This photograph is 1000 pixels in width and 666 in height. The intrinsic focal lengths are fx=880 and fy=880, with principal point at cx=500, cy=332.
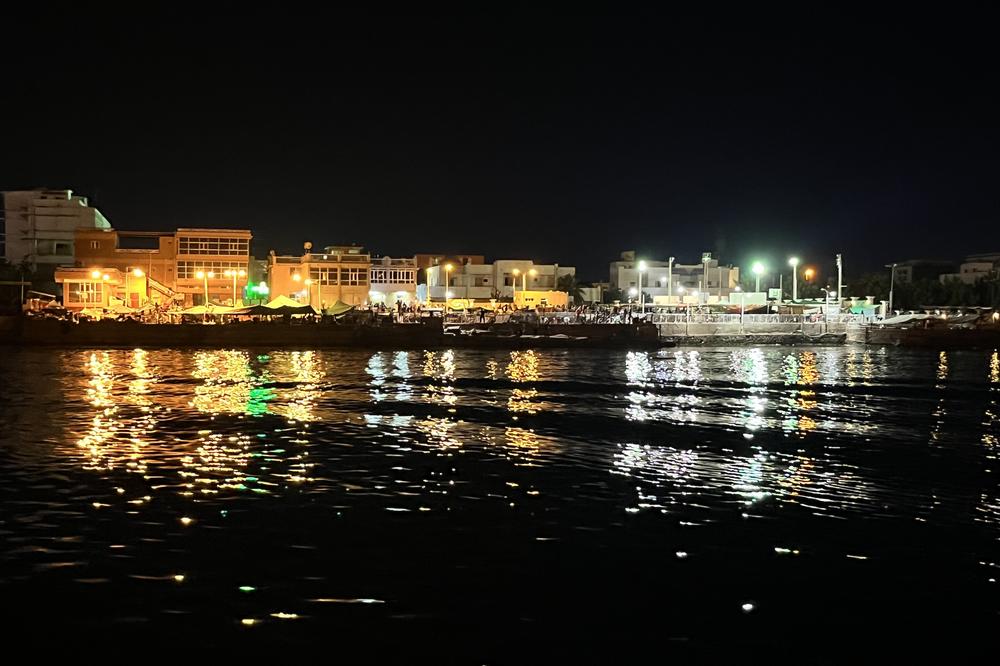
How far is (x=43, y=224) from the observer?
238 ft

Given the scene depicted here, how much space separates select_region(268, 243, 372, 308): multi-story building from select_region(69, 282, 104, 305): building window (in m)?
14.6

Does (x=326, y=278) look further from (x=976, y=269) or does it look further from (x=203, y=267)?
(x=976, y=269)

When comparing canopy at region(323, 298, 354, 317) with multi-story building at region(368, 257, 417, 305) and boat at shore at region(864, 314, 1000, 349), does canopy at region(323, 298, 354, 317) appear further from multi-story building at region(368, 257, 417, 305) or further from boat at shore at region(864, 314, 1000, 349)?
boat at shore at region(864, 314, 1000, 349)

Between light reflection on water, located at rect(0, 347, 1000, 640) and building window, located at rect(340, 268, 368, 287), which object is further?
building window, located at rect(340, 268, 368, 287)

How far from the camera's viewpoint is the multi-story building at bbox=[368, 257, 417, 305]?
7631cm

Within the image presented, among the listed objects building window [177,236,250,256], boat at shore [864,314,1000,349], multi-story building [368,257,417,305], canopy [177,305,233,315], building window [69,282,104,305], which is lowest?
boat at shore [864,314,1000,349]

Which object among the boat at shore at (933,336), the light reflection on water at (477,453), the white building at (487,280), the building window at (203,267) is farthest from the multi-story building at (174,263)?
the boat at shore at (933,336)

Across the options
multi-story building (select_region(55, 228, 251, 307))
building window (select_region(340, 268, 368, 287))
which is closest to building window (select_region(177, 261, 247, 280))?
multi-story building (select_region(55, 228, 251, 307))

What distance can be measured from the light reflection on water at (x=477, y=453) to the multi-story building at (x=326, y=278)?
3672cm

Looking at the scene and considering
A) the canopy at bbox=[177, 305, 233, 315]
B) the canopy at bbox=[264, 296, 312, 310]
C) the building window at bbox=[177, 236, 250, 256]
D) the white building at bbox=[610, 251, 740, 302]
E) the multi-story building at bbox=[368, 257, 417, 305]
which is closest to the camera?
the canopy at bbox=[177, 305, 233, 315]

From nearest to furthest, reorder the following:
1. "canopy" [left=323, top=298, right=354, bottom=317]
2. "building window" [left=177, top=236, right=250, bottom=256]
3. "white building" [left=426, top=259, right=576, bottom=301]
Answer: "canopy" [left=323, top=298, right=354, bottom=317] < "building window" [left=177, top=236, right=250, bottom=256] < "white building" [left=426, top=259, right=576, bottom=301]

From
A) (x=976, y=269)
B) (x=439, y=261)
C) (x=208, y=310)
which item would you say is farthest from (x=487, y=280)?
(x=976, y=269)

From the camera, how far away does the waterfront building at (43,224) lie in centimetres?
7219

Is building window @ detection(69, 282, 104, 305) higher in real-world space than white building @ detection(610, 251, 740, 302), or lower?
Result: lower
